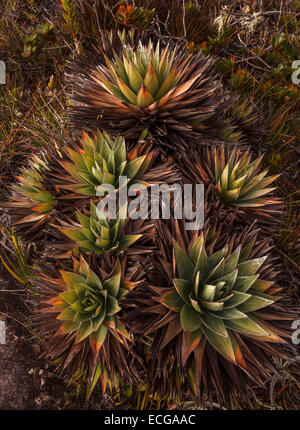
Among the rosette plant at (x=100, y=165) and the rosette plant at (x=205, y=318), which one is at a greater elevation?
the rosette plant at (x=100, y=165)

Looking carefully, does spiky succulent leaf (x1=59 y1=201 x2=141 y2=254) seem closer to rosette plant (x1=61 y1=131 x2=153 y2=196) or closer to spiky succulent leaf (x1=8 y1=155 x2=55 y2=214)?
rosette plant (x1=61 y1=131 x2=153 y2=196)

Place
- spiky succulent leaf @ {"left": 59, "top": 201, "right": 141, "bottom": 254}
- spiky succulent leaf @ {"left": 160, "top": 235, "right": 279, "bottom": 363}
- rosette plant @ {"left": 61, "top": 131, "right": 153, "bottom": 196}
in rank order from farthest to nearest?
rosette plant @ {"left": 61, "top": 131, "right": 153, "bottom": 196} < spiky succulent leaf @ {"left": 59, "top": 201, "right": 141, "bottom": 254} < spiky succulent leaf @ {"left": 160, "top": 235, "right": 279, "bottom": 363}

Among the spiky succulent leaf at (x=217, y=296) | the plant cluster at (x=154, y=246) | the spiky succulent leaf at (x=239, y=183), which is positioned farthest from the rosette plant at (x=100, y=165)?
the spiky succulent leaf at (x=217, y=296)

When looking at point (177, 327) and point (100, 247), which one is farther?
point (100, 247)

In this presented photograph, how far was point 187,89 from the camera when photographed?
64.8 inches

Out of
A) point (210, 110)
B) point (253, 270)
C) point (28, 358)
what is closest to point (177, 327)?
point (253, 270)

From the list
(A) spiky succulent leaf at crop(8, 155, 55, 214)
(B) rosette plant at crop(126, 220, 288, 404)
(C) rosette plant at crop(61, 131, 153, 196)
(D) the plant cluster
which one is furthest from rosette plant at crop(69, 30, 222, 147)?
(B) rosette plant at crop(126, 220, 288, 404)

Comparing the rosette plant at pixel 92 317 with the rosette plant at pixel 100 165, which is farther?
the rosette plant at pixel 100 165

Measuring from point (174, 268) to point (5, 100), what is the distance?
241 cm

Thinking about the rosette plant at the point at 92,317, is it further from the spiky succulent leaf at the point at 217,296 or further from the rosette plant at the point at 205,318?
the spiky succulent leaf at the point at 217,296

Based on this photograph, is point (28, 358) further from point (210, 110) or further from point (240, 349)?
point (210, 110)

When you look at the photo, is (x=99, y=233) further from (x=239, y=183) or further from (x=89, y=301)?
(x=239, y=183)

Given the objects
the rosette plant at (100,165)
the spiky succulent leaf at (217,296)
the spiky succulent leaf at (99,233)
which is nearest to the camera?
the spiky succulent leaf at (217,296)

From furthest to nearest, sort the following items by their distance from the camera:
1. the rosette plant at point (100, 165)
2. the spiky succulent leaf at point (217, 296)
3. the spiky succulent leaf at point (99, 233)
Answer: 1. the rosette plant at point (100, 165)
2. the spiky succulent leaf at point (99, 233)
3. the spiky succulent leaf at point (217, 296)
